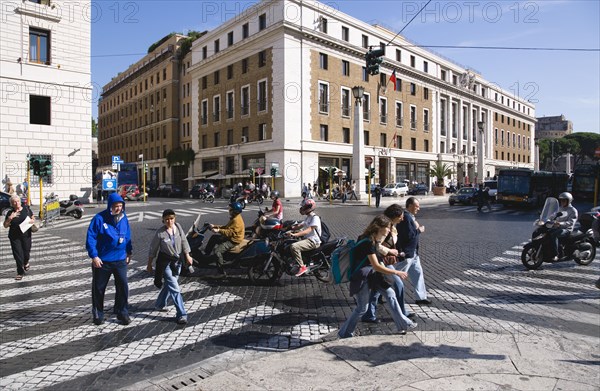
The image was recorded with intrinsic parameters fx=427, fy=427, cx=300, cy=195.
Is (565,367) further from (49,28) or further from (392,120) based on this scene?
(392,120)

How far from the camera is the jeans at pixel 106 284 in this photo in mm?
5398

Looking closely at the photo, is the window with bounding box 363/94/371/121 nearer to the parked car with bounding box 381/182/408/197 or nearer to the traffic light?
the parked car with bounding box 381/182/408/197

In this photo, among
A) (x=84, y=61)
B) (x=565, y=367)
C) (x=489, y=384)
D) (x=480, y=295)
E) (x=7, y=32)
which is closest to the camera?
(x=489, y=384)

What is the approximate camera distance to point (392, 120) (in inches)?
1981

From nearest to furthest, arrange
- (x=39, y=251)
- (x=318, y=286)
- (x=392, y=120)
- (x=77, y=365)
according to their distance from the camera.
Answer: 1. (x=77, y=365)
2. (x=318, y=286)
3. (x=39, y=251)
4. (x=392, y=120)

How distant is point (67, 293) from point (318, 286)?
4204 mm

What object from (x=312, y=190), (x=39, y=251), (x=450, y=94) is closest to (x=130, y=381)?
(x=39, y=251)

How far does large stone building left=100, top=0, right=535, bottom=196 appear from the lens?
3997cm

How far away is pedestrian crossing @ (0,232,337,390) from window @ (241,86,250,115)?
122 ft

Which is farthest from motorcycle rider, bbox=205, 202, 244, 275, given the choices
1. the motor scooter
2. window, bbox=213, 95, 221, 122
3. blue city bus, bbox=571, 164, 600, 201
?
window, bbox=213, 95, 221, 122

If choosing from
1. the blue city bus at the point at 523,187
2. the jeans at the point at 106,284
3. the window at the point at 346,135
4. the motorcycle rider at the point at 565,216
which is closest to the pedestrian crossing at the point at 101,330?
the jeans at the point at 106,284

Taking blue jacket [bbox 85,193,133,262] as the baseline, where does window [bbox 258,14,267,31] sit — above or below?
above

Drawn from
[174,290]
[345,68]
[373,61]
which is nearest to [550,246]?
[174,290]

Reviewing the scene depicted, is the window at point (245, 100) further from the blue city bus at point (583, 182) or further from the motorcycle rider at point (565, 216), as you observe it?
the motorcycle rider at point (565, 216)
